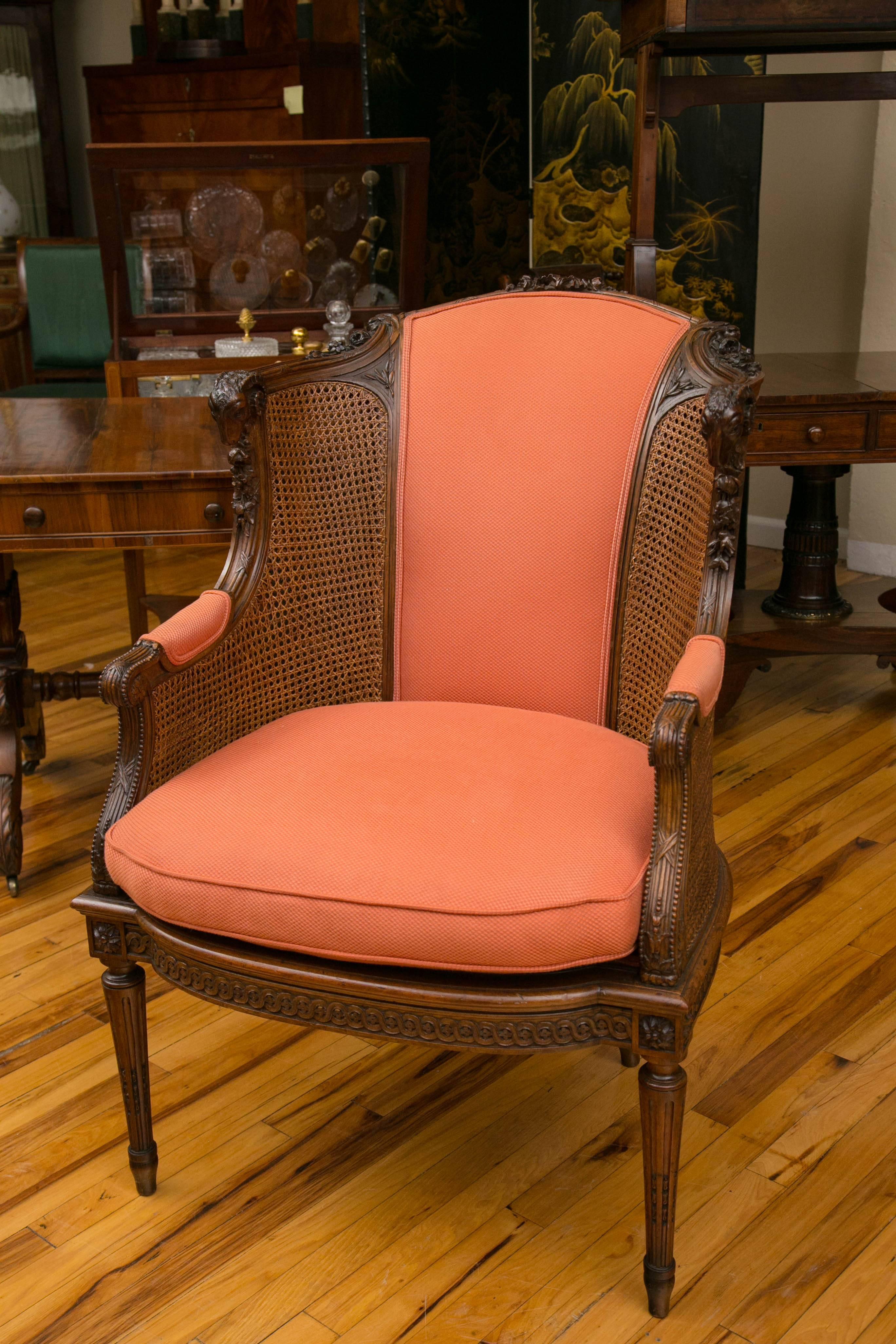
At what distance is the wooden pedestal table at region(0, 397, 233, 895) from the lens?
2.10m

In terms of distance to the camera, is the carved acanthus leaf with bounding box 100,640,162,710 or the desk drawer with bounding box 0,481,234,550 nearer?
the carved acanthus leaf with bounding box 100,640,162,710

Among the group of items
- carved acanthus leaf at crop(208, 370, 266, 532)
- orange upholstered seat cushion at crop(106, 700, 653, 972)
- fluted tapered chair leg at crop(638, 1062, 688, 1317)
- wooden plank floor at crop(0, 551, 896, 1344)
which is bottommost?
wooden plank floor at crop(0, 551, 896, 1344)

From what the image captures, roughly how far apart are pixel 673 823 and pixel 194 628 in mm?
636

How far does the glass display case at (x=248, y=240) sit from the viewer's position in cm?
313

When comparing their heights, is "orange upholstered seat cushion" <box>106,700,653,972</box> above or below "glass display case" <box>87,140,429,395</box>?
below

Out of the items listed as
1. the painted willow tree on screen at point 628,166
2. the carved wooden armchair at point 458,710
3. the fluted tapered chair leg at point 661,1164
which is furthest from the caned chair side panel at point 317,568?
the painted willow tree on screen at point 628,166

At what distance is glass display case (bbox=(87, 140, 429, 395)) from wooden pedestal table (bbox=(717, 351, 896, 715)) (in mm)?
1030

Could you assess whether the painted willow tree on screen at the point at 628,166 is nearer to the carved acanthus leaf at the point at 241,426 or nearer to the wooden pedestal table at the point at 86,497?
the wooden pedestal table at the point at 86,497

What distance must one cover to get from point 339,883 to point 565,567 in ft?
2.02

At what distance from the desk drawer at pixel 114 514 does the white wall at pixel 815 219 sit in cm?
246

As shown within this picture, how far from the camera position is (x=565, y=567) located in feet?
5.68

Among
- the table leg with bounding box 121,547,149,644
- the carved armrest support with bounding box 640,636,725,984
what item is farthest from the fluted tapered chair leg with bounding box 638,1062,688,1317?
the table leg with bounding box 121,547,149,644

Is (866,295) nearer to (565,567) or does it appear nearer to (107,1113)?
(565,567)

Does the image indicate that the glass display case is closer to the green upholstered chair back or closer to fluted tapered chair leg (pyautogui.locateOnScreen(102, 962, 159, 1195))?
the green upholstered chair back
